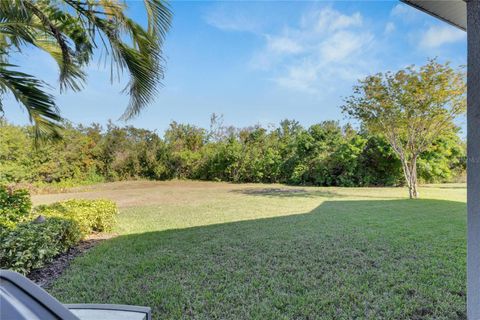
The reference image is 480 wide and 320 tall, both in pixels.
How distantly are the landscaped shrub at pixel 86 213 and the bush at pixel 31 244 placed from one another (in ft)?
1.84

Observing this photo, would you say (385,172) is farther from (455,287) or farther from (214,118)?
(455,287)

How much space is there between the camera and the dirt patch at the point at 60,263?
3.27 metres

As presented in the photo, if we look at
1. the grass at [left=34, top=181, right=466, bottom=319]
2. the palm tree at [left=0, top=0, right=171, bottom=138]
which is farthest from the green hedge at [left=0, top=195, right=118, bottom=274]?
the palm tree at [left=0, top=0, right=171, bottom=138]

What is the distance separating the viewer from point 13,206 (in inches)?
172

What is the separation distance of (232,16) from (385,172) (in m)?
12.2

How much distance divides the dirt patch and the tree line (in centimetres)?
949

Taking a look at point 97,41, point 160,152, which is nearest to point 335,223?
point 97,41

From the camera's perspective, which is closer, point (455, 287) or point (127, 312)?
point (127, 312)

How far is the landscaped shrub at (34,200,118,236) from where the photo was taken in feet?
15.7

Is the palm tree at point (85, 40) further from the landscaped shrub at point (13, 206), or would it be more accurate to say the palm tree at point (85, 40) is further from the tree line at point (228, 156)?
the tree line at point (228, 156)

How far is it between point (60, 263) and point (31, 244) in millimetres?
690

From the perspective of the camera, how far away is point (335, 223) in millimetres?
5676

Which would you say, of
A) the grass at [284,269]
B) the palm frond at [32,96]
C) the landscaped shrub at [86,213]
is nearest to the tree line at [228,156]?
the landscaped shrub at [86,213]

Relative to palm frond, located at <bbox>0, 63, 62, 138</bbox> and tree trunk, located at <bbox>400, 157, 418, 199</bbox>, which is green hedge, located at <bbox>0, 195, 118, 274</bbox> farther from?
tree trunk, located at <bbox>400, 157, 418, 199</bbox>
